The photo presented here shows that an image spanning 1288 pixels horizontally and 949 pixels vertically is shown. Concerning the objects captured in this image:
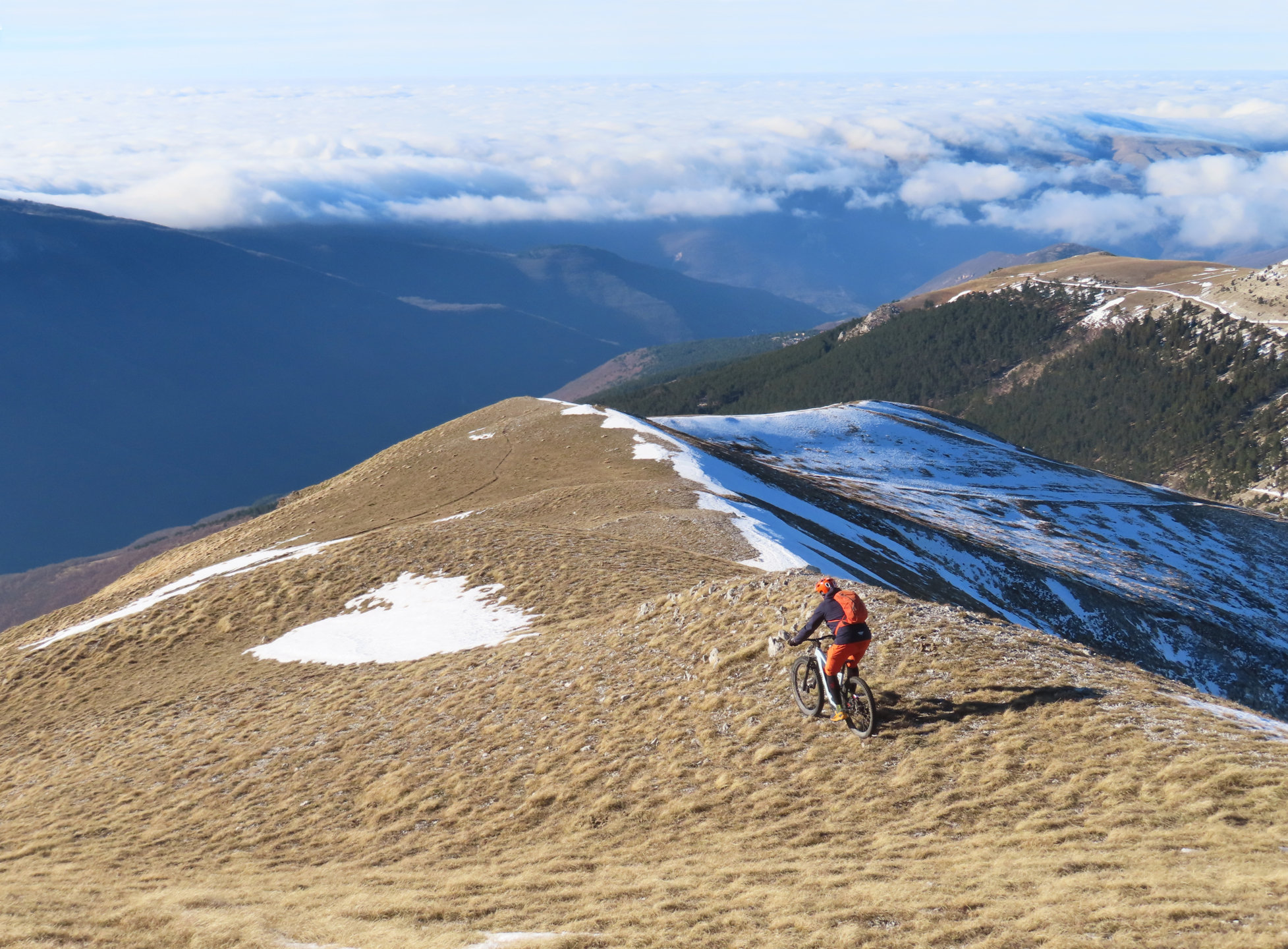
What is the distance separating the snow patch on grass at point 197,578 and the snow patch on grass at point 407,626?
9794 mm

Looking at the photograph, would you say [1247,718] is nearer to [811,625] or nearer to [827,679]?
[827,679]

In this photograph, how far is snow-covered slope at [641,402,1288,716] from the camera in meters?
48.5

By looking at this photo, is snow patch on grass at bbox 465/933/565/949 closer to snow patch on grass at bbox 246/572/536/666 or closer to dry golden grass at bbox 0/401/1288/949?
dry golden grass at bbox 0/401/1288/949

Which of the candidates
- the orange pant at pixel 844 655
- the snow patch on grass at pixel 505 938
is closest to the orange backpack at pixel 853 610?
the orange pant at pixel 844 655

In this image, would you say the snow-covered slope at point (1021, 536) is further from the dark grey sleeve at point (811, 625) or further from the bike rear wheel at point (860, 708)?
the dark grey sleeve at point (811, 625)

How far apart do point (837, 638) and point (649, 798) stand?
15.4 feet

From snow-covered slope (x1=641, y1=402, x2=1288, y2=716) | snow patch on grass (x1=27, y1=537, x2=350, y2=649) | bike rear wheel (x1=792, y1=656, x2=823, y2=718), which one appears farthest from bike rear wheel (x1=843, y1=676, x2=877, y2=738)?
snow patch on grass (x1=27, y1=537, x2=350, y2=649)

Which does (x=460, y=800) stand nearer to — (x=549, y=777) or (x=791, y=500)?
(x=549, y=777)

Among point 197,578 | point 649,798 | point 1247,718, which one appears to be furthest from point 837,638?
point 197,578

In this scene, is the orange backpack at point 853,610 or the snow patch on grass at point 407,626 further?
the snow patch on grass at point 407,626

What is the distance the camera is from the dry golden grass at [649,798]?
989 cm

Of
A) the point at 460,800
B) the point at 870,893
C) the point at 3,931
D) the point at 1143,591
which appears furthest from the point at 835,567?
the point at 1143,591

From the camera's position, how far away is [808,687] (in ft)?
53.2

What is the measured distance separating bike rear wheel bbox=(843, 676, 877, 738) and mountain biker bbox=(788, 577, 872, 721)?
7.0 inches
